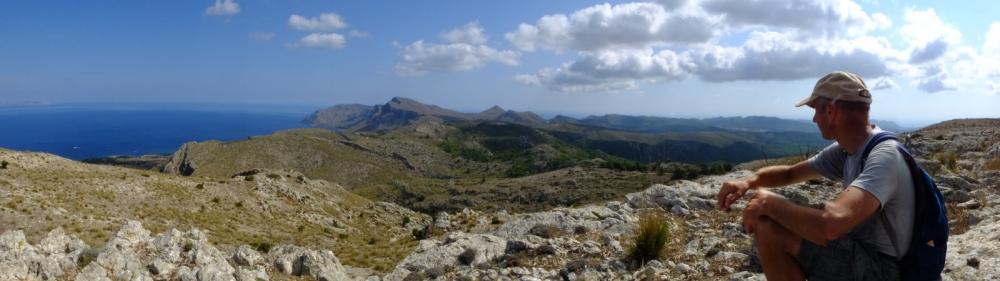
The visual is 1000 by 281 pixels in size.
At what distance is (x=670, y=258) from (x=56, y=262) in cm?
1268

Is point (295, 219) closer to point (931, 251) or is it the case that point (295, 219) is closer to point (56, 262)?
point (56, 262)

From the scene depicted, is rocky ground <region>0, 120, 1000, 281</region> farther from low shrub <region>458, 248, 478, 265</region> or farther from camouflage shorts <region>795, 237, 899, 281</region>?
camouflage shorts <region>795, 237, 899, 281</region>

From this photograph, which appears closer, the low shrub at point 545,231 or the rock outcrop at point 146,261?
the rock outcrop at point 146,261

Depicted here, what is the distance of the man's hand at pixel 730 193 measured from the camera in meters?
5.39

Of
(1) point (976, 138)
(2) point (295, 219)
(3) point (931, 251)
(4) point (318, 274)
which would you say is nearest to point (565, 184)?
(2) point (295, 219)

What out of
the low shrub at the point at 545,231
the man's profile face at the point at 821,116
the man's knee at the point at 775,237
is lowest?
the low shrub at the point at 545,231

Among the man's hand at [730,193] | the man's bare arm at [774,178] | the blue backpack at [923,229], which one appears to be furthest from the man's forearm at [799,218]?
the man's bare arm at [774,178]

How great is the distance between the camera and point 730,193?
549cm

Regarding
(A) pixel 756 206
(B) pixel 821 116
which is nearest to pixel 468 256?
(A) pixel 756 206

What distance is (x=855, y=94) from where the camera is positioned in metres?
4.36

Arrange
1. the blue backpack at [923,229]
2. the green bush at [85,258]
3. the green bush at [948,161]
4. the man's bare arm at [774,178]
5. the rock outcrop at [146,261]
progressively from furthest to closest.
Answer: the green bush at [948,161] < the green bush at [85,258] < the rock outcrop at [146,261] < the man's bare arm at [774,178] < the blue backpack at [923,229]

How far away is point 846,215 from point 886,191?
0.40m

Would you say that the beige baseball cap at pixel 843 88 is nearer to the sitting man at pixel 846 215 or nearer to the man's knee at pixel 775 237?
the sitting man at pixel 846 215

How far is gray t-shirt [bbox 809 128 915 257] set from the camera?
3.98 metres
